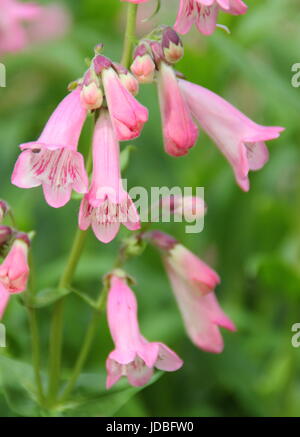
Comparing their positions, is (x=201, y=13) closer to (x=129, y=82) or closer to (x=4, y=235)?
(x=129, y=82)

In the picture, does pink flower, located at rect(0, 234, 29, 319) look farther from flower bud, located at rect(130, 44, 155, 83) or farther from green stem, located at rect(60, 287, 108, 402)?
flower bud, located at rect(130, 44, 155, 83)

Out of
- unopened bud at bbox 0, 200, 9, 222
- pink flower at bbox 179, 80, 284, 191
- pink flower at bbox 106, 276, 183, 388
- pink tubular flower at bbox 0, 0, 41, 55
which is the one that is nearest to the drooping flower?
pink flower at bbox 106, 276, 183, 388

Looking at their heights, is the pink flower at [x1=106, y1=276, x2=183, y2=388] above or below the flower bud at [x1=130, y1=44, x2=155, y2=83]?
below

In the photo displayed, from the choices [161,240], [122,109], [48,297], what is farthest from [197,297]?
[122,109]

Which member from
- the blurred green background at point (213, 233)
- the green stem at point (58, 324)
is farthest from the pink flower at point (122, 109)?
the blurred green background at point (213, 233)
